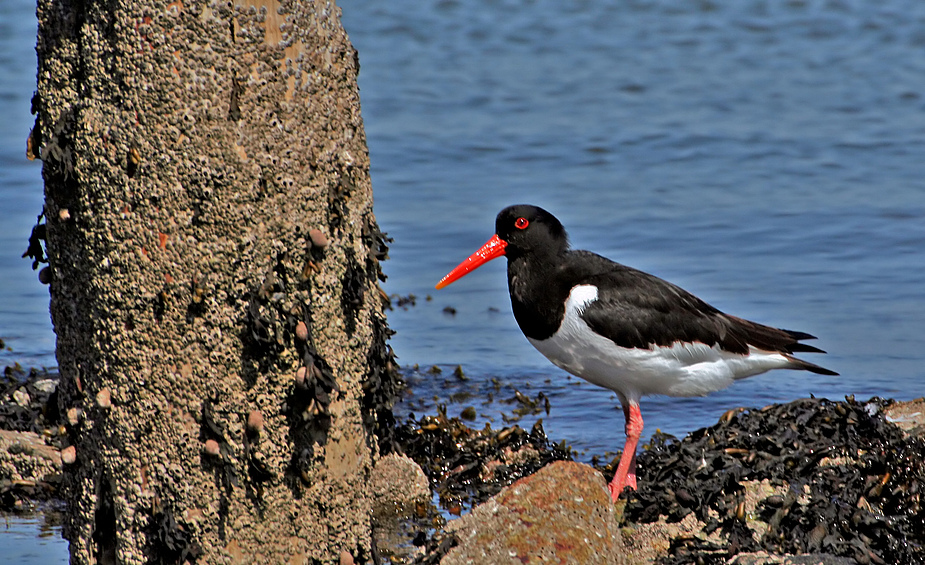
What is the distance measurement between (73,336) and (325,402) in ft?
2.71

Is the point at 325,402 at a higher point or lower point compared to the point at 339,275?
lower

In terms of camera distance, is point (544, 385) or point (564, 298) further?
point (544, 385)

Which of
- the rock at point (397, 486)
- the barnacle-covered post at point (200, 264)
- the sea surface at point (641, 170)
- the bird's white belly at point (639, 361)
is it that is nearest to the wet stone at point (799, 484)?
the bird's white belly at point (639, 361)

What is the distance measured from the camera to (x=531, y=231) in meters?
5.27

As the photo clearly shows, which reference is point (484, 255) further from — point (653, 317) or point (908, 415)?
point (908, 415)

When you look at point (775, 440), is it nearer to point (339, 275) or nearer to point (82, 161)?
point (339, 275)

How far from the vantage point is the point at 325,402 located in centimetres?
340

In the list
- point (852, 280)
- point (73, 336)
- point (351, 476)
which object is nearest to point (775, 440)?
point (351, 476)

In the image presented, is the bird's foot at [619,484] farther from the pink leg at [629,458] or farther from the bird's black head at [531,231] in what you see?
the bird's black head at [531,231]

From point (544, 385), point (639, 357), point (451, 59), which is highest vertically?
point (451, 59)

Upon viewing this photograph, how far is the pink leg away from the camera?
15.5ft

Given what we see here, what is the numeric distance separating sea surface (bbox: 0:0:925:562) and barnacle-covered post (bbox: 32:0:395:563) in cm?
269

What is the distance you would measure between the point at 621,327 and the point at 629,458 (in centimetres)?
60

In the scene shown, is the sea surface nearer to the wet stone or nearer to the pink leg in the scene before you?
the pink leg
